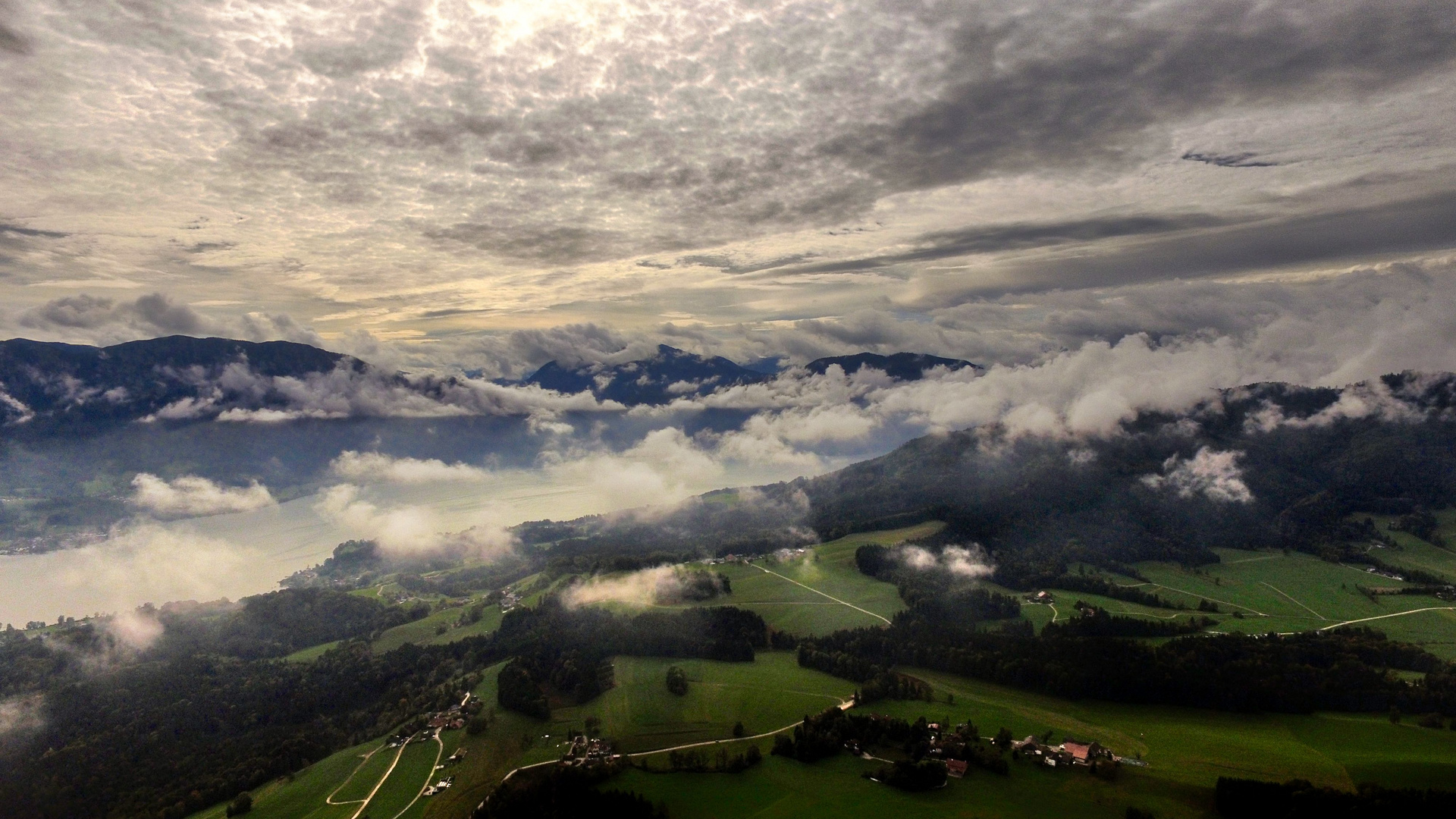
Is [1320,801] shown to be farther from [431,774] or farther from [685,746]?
[431,774]

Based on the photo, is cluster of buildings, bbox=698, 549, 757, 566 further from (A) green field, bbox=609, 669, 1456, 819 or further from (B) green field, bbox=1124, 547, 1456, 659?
(A) green field, bbox=609, 669, 1456, 819

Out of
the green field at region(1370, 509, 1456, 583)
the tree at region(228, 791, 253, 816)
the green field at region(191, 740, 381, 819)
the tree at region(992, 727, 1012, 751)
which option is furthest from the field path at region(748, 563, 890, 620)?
the green field at region(1370, 509, 1456, 583)

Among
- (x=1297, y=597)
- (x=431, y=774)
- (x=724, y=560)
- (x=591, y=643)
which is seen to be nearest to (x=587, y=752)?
(x=431, y=774)

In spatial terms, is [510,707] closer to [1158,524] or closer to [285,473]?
[1158,524]

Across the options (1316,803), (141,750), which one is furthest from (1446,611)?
(141,750)

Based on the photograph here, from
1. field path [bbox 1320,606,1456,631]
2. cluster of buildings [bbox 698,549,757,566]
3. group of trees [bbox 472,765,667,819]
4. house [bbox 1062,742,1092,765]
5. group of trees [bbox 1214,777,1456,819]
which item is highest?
group of trees [bbox 1214,777,1456,819]

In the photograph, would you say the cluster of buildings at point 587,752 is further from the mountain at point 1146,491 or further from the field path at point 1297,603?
the field path at point 1297,603

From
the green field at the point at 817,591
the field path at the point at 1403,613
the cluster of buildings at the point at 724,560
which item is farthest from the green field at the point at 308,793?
the field path at the point at 1403,613

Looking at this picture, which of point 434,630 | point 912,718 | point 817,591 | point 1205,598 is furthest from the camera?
point 817,591

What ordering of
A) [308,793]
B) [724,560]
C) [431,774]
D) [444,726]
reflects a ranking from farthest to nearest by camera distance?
[724,560] → [444,726] → [308,793] → [431,774]
